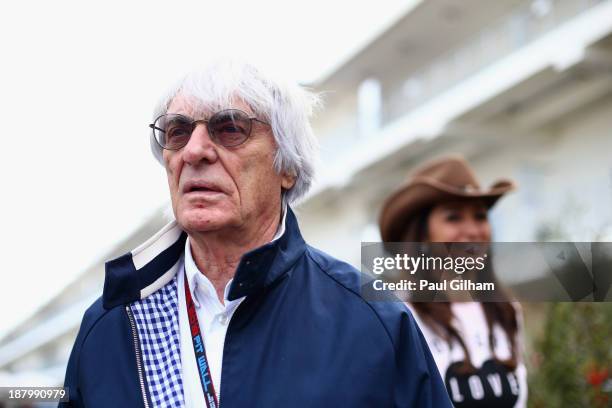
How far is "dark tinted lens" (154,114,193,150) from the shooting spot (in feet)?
6.97

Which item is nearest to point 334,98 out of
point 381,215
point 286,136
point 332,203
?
point 332,203

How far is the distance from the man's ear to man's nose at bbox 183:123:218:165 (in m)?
0.26

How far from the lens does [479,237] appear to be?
368cm

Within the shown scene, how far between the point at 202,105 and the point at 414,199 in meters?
1.93

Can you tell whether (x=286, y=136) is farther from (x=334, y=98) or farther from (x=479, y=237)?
(x=334, y=98)

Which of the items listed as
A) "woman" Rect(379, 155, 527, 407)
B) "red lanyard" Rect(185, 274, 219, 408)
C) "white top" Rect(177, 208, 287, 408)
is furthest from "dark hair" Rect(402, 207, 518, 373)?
"red lanyard" Rect(185, 274, 219, 408)

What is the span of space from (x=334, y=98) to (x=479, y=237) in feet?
62.8

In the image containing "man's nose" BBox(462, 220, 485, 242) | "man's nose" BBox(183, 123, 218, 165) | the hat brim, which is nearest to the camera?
"man's nose" BBox(183, 123, 218, 165)

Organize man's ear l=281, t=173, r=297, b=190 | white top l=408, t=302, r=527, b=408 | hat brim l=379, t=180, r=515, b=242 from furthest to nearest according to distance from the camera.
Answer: hat brim l=379, t=180, r=515, b=242 → white top l=408, t=302, r=527, b=408 → man's ear l=281, t=173, r=297, b=190

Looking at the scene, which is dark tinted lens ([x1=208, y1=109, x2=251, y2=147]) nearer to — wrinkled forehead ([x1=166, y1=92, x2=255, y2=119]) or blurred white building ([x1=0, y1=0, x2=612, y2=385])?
wrinkled forehead ([x1=166, y1=92, x2=255, y2=119])

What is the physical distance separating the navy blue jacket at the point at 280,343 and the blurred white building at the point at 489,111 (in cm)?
569

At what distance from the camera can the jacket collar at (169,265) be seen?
201 cm

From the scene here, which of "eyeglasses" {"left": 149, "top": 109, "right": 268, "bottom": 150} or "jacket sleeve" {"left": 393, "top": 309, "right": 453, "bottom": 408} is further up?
"eyeglasses" {"left": 149, "top": 109, "right": 268, "bottom": 150}

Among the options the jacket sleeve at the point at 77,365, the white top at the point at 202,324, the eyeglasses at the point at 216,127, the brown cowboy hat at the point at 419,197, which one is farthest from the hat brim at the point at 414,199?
the jacket sleeve at the point at 77,365
